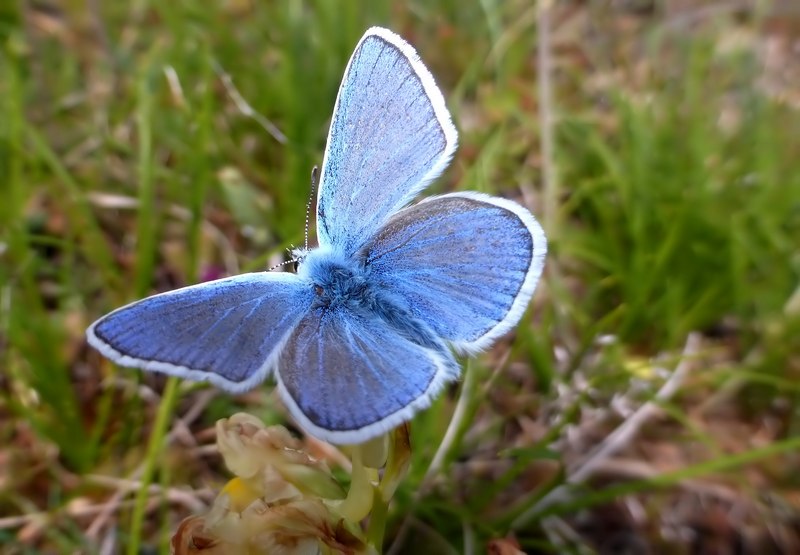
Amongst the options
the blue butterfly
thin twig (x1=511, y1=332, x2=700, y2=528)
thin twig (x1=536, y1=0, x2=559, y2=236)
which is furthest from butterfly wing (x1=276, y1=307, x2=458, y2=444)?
thin twig (x1=536, y1=0, x2=559, y2=236)

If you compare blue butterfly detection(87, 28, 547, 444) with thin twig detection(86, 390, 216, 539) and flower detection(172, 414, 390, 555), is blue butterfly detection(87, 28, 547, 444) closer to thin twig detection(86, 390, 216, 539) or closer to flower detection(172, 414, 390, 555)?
flower detection(172, 414, 390, 555)

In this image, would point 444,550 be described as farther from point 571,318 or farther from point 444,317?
point 571,318

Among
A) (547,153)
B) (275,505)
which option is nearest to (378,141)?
(275,505)

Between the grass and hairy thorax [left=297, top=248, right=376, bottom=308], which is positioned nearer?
hairy thorax [left=297, top=248, right=376, bottom=308]

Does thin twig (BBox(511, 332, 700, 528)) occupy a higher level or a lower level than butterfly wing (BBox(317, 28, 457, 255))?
lower

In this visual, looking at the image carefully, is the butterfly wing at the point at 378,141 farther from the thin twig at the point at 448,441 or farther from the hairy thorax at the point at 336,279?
the thin twig at the point at 448,441

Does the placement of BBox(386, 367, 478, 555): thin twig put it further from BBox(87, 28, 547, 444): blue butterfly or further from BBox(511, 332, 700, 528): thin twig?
BBox(87, 28, 547, 444): blue butterfly

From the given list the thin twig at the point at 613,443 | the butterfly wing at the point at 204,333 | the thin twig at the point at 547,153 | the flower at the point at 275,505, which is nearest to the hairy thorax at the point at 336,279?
the butterfly wing at the point at 204,333

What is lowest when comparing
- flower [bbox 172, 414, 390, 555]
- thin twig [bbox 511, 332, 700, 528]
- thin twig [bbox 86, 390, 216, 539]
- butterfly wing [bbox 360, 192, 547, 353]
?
thin twig [bbox 86, 390, 216, 539]

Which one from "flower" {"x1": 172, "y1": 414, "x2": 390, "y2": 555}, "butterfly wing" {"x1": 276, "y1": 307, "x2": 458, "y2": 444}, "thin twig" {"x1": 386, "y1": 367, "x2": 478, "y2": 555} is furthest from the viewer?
"thin twig" {"x1": 386, "y1": 367, "x2": 478, "y2": 555}

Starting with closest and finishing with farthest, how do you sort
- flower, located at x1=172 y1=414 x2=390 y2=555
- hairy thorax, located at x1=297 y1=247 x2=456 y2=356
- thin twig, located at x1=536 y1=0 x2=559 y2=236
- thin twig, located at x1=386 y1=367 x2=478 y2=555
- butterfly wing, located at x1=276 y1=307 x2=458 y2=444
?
butterfly wing, located at x1=276 y1=307 x2=458 y2=444 < flower, located at x1=172 y1=414 x2=390 y2=555 < hairy thorax, located at x1=297 y1=247 x2=456 y2=356 < thin twig, located at x1=386 y1=367 x2=478 y2=555 < thin twig, located at x1=536 y1=0 x2=559 y2=236
